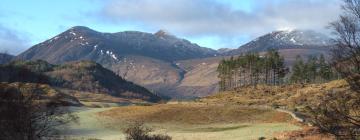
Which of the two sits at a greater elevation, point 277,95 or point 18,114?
point 18,114

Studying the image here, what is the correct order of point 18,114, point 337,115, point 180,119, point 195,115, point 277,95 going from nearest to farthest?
1. point 337,115
2. point 18,114
3. point 180,119
4. point 195,115
5. point 277,95

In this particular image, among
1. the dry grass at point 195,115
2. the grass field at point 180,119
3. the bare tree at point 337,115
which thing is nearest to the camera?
the bare tree at point 337,115

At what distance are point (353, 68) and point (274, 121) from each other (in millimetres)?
68180

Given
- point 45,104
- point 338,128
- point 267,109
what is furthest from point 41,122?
point 267,109

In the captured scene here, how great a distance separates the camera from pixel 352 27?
16328 millimetres

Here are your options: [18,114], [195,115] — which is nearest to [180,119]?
[195,115]

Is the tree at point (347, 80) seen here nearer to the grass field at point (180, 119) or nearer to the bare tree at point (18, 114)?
the bare tree at point (18, 114)

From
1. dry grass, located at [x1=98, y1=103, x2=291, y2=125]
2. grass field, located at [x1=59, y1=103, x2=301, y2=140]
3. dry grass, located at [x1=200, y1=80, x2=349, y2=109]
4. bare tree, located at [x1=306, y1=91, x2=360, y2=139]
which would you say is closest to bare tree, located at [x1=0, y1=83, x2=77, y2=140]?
bare tree, located at [x1=306, y1=91, x2=360, y2=139]

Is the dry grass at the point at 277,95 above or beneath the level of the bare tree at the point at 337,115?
beneath

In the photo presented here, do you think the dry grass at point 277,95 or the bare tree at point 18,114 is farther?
the dry grass at point 277,95

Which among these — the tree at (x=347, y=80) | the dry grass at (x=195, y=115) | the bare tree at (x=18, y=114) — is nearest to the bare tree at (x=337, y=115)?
the tree at (x=347, y=80)

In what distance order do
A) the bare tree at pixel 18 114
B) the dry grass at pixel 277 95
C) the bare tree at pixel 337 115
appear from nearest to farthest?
1. the bare tree at pixel 337 115
2. the bare tree at pixel 18 114
3. the dry grass at pixel 277 95

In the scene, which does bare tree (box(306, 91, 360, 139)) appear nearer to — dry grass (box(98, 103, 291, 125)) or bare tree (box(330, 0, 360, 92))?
bare tree (box(330, 0, 360, 92))

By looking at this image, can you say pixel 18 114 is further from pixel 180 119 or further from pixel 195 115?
pixel 195 115
